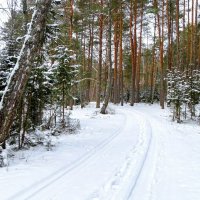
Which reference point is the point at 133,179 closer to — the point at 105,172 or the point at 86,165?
the point at 105,172

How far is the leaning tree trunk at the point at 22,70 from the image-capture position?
297 inches

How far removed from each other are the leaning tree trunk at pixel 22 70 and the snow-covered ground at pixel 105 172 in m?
1.13

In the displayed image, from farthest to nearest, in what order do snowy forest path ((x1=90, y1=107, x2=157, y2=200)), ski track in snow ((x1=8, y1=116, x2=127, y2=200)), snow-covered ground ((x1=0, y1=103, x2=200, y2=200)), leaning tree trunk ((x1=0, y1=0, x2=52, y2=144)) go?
leaning tree trunk ((x1=0, y1=0, x2=52, y2=144)), snow-covered ground ((x1=0, y1=103, x2=200, y2=200)), snowy forest path ((x1=90, y1=107, x2=157, y2=200)), ski track in snow ((x1=8, y1=116, x2=127, y2=200))

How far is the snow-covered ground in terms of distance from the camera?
5.50m

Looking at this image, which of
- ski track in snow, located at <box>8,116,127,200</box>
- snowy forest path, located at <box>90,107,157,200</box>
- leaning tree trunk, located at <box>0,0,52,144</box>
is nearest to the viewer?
ski track in snow, located at <box>8,116,127,200</box>

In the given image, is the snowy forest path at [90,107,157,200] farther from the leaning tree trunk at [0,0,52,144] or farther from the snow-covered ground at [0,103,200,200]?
the leaning tree trunk at [0,0,52,144]

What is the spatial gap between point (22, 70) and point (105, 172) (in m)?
3.17

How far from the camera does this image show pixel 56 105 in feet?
44.0

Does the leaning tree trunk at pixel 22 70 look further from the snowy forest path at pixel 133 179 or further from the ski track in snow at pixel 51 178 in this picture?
the snowy forest path at pixel 133 179

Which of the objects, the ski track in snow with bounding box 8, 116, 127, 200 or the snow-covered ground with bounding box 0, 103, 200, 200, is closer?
the ski track in snow with bounding box 8, 116, 127, 200

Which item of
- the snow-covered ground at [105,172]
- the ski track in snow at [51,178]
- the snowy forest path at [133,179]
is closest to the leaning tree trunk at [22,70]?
the snow-covered ground at [105,172]

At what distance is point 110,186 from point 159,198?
933mm

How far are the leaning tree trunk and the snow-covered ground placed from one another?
113cm

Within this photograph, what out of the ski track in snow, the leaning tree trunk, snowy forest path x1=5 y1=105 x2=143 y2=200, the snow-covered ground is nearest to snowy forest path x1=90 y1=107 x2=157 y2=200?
the snow-covered ground
